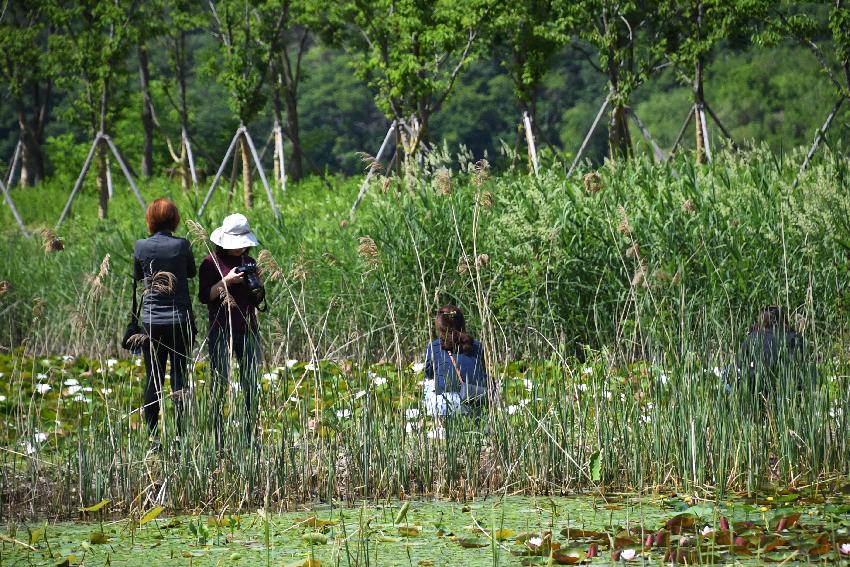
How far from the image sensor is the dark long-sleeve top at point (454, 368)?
5.71 metres

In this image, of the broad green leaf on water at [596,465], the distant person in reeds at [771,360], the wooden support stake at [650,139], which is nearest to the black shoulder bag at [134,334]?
the broad green leaf on water at [596,465]

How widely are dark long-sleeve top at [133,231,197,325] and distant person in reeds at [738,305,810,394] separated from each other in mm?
2708

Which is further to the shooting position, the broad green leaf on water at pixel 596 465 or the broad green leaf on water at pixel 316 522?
the broad green leaf on water at pixel 596 465

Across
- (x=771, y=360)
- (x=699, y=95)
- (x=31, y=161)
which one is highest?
(x=31, y=161)

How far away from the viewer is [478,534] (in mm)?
4457

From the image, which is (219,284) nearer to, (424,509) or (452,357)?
(452,357)

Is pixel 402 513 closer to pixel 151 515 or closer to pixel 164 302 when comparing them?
pixel 151 515

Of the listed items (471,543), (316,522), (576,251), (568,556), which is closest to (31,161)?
(576,251)

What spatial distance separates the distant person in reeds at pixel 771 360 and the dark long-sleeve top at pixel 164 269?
2708 millimetres

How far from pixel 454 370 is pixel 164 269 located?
154 centimetres

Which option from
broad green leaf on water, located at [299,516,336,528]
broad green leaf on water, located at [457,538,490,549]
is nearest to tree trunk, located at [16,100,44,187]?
broad green leaf on water, located at [299,516,336,528]

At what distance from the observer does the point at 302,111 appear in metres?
50.1

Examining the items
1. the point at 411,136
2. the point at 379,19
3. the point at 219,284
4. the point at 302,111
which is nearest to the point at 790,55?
the point at 302,111

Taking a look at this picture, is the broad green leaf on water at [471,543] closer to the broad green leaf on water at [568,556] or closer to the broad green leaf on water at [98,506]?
the broad green leaf on water at [568,556]
